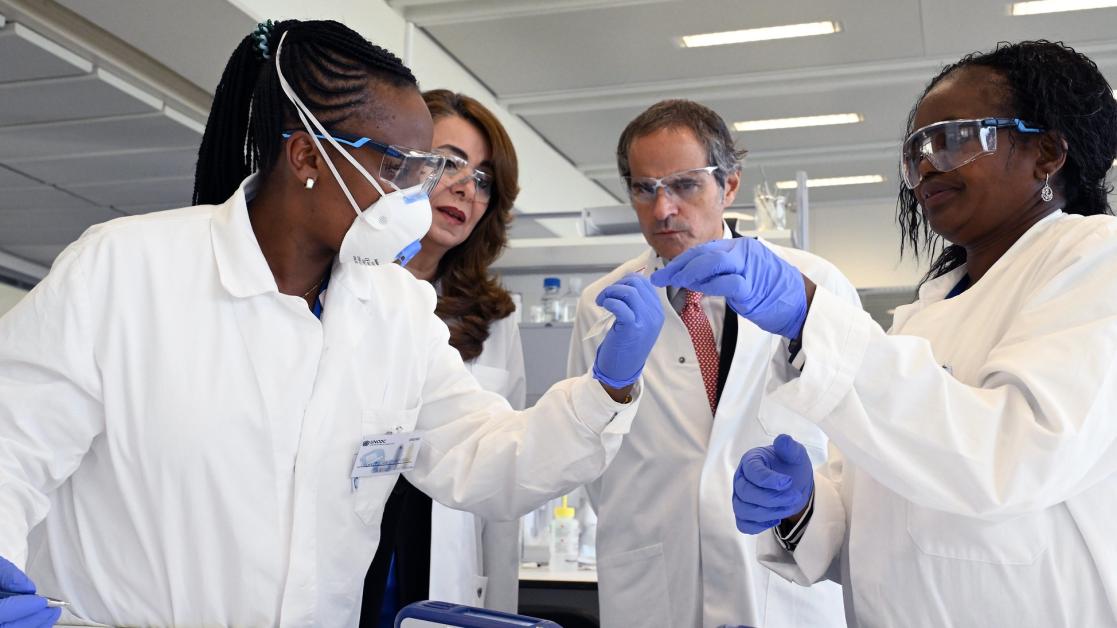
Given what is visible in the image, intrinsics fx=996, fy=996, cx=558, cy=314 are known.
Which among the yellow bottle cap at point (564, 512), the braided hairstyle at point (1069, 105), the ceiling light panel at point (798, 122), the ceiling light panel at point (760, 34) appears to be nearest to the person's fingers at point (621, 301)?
the braided hairstyle at point (1069, 105)

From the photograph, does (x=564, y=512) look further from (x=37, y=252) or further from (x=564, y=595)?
(x=37, y=252)

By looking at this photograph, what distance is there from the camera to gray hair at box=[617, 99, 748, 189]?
2.34 m

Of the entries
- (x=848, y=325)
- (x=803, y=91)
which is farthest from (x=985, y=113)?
(x=803, y=91)

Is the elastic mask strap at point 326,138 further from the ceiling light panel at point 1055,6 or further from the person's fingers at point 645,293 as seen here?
the ceiling light panel at point 1055,6

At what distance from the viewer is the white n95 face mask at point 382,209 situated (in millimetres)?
1554

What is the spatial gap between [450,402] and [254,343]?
42 centimetres

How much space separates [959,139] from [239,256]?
108 centimetres

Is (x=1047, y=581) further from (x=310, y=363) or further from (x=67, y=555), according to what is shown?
(x=67, y=555)

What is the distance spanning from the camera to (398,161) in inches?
62.3

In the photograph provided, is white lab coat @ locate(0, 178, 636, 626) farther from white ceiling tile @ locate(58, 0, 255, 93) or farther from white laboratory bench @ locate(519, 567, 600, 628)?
white ceiling tile @ locate(58, 0, 255, 93)

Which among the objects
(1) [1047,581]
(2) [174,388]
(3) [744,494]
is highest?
(2) [174,388]

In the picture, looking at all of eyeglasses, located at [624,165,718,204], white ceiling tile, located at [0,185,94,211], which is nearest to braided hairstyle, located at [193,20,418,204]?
eyeglasses, located at [624,165,718,204]

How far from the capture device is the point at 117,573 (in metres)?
1.38

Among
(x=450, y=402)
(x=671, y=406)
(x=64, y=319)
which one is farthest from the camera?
(x=671, y=406)
